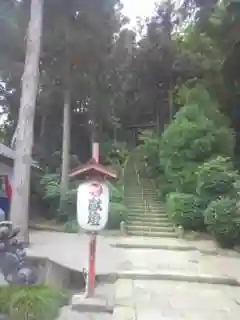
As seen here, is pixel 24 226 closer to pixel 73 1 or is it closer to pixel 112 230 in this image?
pixel 112 230

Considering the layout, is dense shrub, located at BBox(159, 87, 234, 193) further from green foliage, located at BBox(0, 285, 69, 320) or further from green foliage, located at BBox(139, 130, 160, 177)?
green foliage, located at BBox(0, 285, 69, 320)

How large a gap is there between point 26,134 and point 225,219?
5.27m

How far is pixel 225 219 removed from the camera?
11094 millimetres

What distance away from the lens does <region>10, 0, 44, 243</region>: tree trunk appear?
36.9 ft

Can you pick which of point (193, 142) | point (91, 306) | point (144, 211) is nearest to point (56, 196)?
point (144, 211)

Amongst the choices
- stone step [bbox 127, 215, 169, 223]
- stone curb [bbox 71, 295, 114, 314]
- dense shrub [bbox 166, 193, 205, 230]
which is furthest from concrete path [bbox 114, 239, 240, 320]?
stone step [bbox 127, 215, 169, 223]

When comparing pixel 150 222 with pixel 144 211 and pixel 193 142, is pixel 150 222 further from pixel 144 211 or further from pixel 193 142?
pixel 193 142

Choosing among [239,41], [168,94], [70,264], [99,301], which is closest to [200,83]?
[239,41]

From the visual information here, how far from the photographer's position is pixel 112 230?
14258 millimetres

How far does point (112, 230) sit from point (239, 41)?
7.54 metres

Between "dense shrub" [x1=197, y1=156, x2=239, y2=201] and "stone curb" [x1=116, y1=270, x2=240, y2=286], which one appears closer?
"stone curb" [x1=116, y1=270, x2=240, y2=286]

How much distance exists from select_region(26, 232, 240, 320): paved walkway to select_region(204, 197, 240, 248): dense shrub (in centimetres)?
43

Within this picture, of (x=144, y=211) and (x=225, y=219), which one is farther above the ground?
(x=144, y=211)

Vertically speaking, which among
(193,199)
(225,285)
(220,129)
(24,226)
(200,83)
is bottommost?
(225,285)
